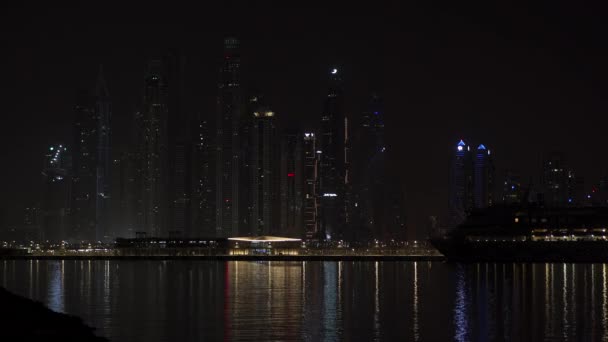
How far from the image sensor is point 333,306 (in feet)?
172

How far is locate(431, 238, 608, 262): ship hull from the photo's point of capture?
390 feet

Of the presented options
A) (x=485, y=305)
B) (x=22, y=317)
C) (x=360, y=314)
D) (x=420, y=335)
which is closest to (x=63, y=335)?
(x=22, y=317)

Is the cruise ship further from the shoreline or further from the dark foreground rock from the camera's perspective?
the dark foreground rock

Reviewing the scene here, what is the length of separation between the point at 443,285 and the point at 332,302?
58.5ft

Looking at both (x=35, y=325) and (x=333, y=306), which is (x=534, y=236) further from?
(x=35, y=325)

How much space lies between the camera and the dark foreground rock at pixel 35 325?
3225cm

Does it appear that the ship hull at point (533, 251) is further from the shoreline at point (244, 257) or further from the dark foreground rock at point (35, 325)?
the dark foreground rock at point (35, 325)

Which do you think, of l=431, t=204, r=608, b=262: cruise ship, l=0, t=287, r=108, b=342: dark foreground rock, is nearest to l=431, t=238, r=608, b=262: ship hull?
l=431, t=204, r=608, b=262: cruise ship

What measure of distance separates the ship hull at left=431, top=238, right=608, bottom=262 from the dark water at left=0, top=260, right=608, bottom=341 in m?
37.7

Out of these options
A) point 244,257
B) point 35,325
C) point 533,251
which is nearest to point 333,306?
point 35,325

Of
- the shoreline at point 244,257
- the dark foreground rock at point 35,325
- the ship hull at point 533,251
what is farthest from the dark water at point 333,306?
the shoreline at point 244,257

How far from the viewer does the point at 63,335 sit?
3353 cm

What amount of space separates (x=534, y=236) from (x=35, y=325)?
94.0 meters

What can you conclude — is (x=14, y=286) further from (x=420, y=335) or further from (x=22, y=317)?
(x=420, y=335)
